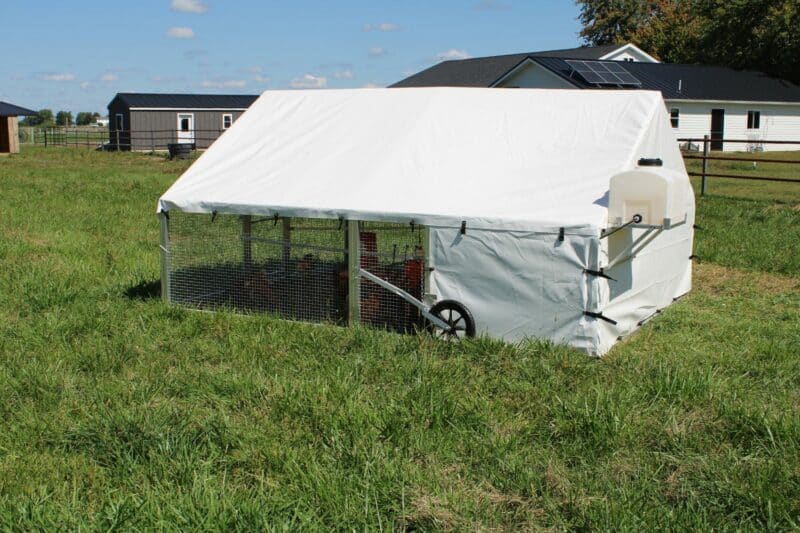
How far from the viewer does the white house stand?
3906 centimetres

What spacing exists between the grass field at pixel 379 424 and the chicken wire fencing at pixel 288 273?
381 mm

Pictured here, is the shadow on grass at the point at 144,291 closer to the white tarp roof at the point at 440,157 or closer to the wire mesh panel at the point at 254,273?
the wire mesh panel at the point at 254,273

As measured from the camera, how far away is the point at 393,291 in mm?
7148

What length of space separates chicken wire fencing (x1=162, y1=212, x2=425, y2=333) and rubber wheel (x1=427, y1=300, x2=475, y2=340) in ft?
0.62

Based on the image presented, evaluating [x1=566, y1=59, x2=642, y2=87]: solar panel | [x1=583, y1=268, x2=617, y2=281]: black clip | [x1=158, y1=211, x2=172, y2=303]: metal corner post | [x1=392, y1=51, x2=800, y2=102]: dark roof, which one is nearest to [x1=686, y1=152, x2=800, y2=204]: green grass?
[x1=566, y1=59, x2=642, y2=87]: solar panel

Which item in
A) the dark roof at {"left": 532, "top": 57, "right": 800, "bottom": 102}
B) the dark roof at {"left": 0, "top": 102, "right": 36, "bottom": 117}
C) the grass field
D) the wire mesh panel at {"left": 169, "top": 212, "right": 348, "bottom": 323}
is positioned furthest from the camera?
the dark roof at {"left": 532, "top": 57, "right": 800, "bottom": 102}

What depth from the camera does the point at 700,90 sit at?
4041 centimetres

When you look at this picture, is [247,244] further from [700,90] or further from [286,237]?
[700,90]

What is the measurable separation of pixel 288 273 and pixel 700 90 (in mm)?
36390

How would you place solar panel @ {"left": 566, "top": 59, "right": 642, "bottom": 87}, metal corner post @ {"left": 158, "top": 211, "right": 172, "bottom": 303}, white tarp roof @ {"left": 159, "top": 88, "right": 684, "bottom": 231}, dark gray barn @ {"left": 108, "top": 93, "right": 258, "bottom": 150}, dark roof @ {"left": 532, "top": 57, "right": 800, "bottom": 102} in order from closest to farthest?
white tarp roof @ {"left": 159, "top": 88, "right": 684, "bottom": 231}, metal corner post @ {"left": 158, "top": 211, "right": 172, "bottom": 303}, solar panel @ {"left": 566, "top": 59, "right": 642, "bottom": 87}, dark roof @ {"left": 532, "top": 57, "right": 800, "bottom": 102}, dark gray barn @ {"left": 108, "top": 93, "right": 258, "bottom": 150}

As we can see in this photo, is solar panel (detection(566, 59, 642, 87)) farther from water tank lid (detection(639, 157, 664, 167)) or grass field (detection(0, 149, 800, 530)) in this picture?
water tank lid (detection(639, 157, 664, 167))

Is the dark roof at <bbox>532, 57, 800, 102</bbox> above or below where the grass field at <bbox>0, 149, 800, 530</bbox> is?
above

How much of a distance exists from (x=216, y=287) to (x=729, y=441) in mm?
4855

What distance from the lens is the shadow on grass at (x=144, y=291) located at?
8.70 metres
